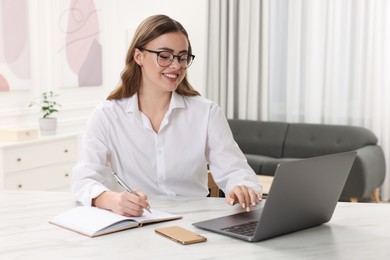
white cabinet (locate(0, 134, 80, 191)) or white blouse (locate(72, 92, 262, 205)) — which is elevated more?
white blouse (locate(72, 92, 262, 205))

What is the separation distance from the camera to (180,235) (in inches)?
71.4

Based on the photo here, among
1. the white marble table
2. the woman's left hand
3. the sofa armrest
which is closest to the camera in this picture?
the white marble table

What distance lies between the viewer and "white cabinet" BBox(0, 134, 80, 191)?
4668 mm

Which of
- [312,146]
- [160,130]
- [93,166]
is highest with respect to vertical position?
[160,130]

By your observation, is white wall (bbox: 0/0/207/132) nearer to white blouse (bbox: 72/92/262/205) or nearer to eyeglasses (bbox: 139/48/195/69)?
white blouse (bbox: 72/92/262/205)

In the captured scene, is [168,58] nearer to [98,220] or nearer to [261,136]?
[98,220]

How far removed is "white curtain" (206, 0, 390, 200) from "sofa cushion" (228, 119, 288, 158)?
31 cm

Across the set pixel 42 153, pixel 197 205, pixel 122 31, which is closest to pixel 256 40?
pixel 122 31

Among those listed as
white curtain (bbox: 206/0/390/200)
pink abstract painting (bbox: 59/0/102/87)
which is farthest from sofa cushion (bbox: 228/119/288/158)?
pink abstract painting (bbox: 59/0/102/87)

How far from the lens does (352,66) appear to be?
6.53 meters

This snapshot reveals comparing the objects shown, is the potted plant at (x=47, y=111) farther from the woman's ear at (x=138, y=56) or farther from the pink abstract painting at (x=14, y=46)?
the woman's ear at (x=138, y=56)

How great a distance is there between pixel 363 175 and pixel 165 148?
11.6 feet

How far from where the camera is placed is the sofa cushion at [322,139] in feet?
20.3

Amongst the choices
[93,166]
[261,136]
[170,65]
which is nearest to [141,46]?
[170,65]
